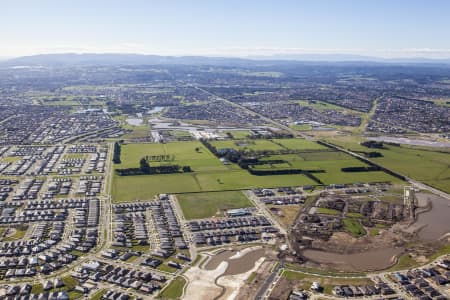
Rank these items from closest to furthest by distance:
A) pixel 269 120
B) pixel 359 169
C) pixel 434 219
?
pixel 434 219, pixel 359 169, pixel 269 120

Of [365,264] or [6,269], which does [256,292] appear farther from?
[6,269]

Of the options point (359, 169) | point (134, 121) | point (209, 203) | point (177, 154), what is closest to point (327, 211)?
point (209, 203)

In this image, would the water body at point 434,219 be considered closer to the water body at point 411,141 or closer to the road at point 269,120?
the water body at point 411,141

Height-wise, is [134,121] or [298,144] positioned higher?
[298,144]

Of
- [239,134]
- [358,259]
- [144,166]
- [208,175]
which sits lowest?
[358,259]

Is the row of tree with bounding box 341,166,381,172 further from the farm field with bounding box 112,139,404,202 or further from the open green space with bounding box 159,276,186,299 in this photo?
the open green space with bounding box 159,276,186,299

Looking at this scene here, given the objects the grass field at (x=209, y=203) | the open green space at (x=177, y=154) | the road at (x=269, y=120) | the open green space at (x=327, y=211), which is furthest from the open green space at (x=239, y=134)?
the open green space at (x=327, y=211)

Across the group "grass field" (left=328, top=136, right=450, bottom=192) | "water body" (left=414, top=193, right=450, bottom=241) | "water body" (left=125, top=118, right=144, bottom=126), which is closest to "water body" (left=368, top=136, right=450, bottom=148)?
"grass field" (left=328, top=136, right=450, bottom=192)

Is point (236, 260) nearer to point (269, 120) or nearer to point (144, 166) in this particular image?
point (144, 166)
